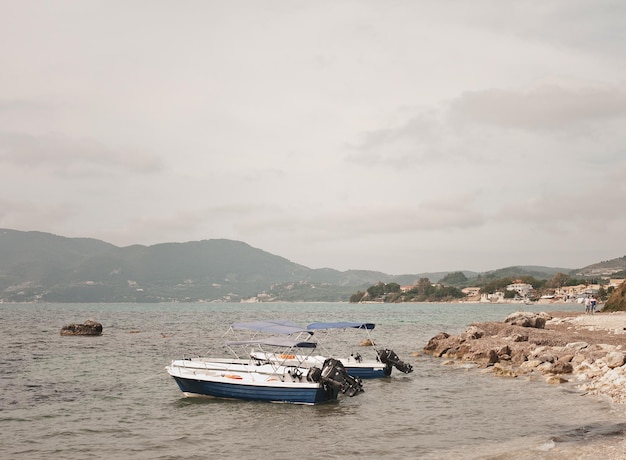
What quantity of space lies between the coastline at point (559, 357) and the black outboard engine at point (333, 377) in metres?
10.3

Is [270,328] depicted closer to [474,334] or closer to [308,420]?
[308,420]

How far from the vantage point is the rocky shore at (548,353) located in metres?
27.6

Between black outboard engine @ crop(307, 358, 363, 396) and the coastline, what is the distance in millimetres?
10271

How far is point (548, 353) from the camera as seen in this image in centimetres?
3481

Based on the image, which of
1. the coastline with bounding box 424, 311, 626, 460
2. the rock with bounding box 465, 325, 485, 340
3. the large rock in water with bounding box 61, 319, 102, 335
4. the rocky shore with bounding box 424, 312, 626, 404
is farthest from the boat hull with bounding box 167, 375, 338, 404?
the large rock in water with bounding box 61, 319, 102, 335

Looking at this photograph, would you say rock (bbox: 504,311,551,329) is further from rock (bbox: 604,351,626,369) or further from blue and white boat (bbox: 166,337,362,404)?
blue and white boat (bbox: 166,337,362,404)

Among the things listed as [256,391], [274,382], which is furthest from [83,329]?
[274,382]

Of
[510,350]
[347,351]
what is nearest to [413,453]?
[510,350]

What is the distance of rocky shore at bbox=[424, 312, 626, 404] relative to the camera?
27644mm

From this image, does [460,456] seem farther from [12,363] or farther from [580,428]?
[12,363]

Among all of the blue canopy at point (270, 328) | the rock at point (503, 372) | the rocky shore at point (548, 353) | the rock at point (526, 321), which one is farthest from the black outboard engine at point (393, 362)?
the rock at point (526, 321)

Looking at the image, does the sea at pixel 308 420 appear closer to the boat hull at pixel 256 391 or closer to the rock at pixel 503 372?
the boat hull at pixel 256 391

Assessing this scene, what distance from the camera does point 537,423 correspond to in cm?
2023

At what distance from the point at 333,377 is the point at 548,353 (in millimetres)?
17188
